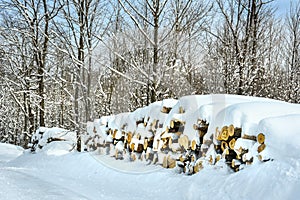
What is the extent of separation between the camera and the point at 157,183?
14.1 ft

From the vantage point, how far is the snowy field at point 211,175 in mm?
2775

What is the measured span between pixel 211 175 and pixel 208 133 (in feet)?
2.06

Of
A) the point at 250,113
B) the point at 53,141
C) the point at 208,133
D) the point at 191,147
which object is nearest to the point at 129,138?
the point at 191,147

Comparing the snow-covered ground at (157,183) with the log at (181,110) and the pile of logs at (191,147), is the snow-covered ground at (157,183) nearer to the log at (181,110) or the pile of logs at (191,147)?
the pile of logs at (191,147)

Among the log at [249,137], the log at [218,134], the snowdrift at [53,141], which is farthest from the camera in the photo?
the snowdrift at [53,141]

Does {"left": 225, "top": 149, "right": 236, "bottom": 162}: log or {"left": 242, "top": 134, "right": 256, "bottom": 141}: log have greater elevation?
{"left": 242, "top": 134, "right": 256, "bottom": 141}: log

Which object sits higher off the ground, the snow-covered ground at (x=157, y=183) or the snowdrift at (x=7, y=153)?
the snow-covered ground at (x=157, y=183)

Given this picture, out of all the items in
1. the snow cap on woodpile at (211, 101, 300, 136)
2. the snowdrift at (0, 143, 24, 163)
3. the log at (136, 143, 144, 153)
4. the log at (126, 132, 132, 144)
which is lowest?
→ the snowdrift at (0, 143, 24, 163)

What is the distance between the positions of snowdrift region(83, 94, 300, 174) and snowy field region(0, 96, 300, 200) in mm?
11

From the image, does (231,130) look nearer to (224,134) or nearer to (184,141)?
(224,134)

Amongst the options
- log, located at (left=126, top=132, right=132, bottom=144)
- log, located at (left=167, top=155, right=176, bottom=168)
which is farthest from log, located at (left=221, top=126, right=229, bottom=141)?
log, located at (left=126, top=132, right=132, bottom=144)

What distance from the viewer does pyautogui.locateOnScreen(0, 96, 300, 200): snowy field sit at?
2.78 m

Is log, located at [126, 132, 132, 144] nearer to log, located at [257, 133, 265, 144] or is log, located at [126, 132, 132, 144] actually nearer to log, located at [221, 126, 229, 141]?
log, located at [221, 126, 229, 141]

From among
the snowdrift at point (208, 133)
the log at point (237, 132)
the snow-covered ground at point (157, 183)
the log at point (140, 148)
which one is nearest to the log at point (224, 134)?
the snowdrift at point (208, 133)
